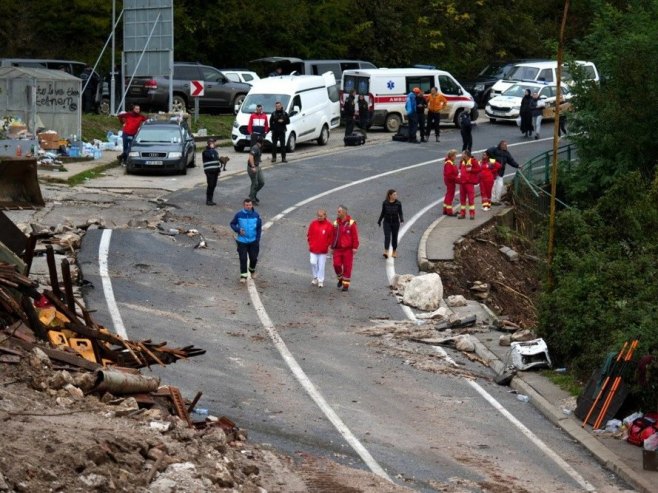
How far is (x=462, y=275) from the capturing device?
86.8 ft

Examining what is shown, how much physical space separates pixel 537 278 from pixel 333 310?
289 inches

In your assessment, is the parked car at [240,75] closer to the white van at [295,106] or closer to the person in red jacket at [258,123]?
the white van at [295,106]

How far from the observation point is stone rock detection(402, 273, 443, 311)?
23.3m

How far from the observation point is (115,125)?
40750mm

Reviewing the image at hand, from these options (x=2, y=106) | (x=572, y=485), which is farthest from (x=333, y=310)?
(x=2, y=106)

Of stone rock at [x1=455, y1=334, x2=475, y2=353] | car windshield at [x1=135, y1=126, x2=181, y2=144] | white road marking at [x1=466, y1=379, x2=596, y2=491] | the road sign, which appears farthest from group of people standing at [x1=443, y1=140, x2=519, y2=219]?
white road marking at [x1=466, y1=379, x2=596, y2=491]

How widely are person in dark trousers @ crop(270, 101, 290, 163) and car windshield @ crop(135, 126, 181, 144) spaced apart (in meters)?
3.06

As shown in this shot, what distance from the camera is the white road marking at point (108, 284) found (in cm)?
1970

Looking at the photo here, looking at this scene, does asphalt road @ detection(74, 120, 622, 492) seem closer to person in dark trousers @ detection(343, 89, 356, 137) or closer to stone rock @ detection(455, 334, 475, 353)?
stone rock @ detection(455, 334, 475, 353)

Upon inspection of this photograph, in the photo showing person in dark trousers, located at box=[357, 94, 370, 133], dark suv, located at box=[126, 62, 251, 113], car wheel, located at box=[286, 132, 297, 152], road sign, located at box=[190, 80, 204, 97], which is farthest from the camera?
dark suv, located at box=[126, 62, 251, 113]

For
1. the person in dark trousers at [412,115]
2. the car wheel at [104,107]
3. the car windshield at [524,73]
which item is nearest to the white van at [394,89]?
the person in dark trousers at [412,115]

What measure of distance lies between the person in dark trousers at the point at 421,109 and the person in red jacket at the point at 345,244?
17246 mm

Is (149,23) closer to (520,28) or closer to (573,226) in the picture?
(573,226)

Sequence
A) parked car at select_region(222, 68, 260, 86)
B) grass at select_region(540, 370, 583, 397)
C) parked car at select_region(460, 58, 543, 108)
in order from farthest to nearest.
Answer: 1. parked car at select_region(460, 58, 543, 108)
2. parked car at select_region(222, 68, 260, 86)
3. grass at select_region(540, 370, 583, 397)
